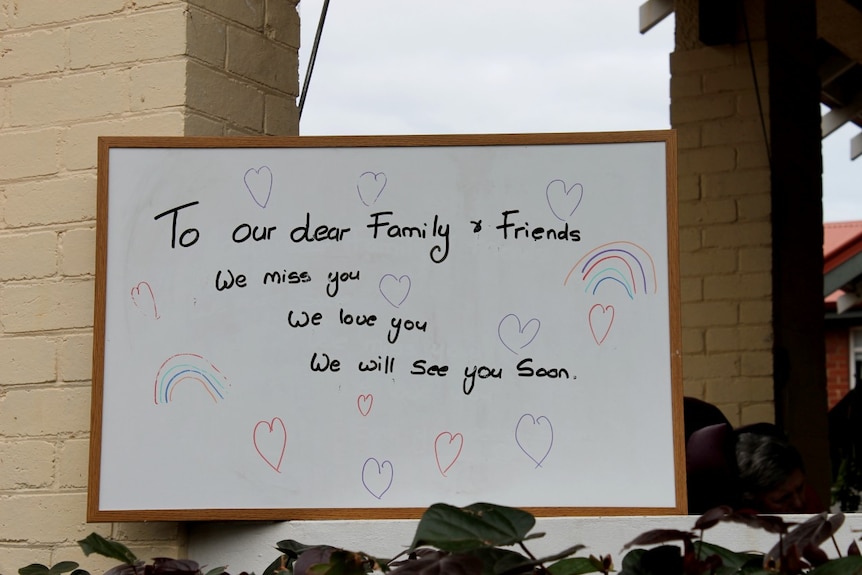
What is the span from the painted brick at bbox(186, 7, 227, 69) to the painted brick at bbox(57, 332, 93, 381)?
0.57 meters

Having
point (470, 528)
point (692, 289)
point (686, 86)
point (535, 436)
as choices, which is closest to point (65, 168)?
point (535, 436)

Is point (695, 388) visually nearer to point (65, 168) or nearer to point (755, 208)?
point (755, 208)

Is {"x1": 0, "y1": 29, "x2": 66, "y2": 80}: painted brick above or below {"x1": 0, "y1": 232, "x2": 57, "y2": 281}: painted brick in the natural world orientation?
above

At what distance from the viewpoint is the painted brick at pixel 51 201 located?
243cm

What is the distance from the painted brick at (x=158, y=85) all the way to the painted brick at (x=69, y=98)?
0.07 feet

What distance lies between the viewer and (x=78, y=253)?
95.4 inches

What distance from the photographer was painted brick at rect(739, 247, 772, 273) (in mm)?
4688

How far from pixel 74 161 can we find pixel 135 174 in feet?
0.77

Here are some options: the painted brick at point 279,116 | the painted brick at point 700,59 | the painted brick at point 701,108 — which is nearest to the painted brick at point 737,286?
the painted brick at point 701,108

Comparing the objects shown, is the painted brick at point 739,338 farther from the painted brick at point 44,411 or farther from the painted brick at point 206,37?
the painted brick at point 44,411

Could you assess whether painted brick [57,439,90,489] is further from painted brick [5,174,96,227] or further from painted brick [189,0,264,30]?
painted brick [189,0,264,30]

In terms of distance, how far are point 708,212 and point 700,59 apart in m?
0.64

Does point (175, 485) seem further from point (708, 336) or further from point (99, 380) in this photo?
point (708, 336)

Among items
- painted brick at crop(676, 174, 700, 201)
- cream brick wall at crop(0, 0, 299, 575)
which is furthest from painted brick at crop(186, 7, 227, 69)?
painted brick at crop(676, 174, 700, 201)
